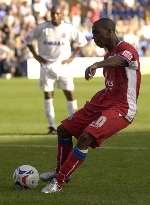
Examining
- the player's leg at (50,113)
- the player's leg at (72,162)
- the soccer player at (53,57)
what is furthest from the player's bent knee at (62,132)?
the soccer player at (53,57)

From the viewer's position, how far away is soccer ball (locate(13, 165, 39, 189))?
967cm

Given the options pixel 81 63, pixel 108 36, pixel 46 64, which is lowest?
pixel 81 63

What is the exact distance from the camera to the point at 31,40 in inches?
656

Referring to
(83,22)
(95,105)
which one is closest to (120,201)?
(95,105)

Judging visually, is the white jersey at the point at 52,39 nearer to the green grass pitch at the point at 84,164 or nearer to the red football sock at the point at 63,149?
the green grass pitch at the point at 84,164

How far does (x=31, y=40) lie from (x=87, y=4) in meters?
25.7

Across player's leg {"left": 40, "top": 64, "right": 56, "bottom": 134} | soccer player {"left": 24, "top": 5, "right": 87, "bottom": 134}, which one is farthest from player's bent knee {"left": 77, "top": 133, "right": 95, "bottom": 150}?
soccer player {"left": 24, "top": 5, "right": 87, "bottom": 134}

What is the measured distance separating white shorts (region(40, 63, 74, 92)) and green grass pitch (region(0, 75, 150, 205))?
93 cm

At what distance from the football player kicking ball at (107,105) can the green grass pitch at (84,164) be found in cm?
43

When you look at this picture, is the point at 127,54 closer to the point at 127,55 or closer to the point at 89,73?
the point at 127,55

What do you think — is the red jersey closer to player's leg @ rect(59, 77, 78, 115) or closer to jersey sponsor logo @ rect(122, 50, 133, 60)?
jersey sponsor logo @ rect(122, 50, 133, 60)

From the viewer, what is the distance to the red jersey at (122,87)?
943cm

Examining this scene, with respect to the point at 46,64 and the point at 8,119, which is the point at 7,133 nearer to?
the point at 46,64

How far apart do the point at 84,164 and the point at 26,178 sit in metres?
2.33
